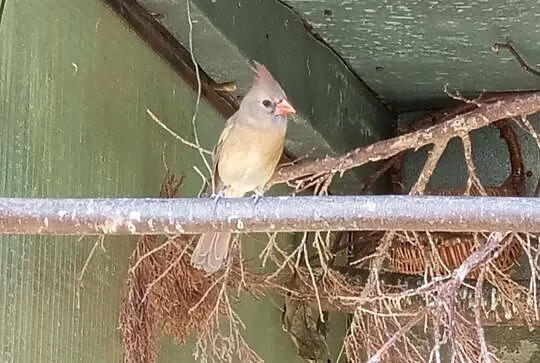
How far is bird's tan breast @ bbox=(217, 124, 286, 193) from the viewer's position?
2.46 metres

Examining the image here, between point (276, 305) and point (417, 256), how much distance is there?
0.46 metres

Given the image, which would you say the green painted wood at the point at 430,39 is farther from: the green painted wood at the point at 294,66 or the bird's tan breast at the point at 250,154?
the bird's tan breast at the point at 250,154

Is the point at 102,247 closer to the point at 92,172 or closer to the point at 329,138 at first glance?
the point at 92,172

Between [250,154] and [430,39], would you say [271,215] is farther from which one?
[430,39]

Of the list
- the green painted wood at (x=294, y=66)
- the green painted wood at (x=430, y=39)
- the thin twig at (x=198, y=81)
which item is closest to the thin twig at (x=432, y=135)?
the thin twig at (x=198, y=81)

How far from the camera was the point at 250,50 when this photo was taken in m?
2.79

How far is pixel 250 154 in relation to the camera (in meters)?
2.47

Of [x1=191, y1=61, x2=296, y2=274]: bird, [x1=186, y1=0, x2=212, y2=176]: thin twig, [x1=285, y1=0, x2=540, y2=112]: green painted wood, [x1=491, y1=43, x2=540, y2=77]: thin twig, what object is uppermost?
[x1=285, y1=0, x2=540, y2=112]: green painted wood

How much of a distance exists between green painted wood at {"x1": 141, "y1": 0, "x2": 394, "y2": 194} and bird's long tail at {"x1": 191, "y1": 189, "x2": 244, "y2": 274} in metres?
0.51

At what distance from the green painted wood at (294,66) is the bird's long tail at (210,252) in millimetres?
512

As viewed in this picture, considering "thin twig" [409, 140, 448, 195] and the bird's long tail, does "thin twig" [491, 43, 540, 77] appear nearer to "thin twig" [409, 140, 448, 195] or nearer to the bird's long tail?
"thin twig" [409, 140, 448, 195]

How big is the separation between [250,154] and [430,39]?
87cm

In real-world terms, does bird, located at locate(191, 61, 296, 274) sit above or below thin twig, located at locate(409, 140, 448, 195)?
above

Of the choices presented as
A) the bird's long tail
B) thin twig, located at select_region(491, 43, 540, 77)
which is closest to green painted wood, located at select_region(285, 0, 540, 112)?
thin twig, located at select_region(491, 43, 540, 77)
